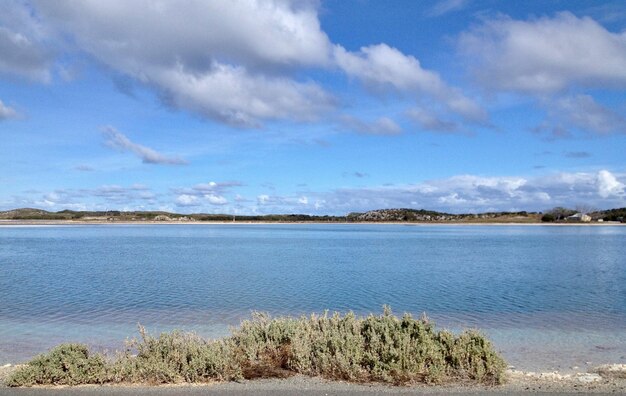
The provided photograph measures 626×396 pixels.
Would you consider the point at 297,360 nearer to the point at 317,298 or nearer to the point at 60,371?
the point at 60,371

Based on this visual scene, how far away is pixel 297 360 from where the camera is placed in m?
8.31

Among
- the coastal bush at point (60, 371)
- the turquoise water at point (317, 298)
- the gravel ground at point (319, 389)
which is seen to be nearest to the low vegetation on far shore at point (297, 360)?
the coastal bush at point (60, 371)

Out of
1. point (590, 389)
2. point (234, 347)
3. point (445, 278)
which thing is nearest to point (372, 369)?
point (234, 347)

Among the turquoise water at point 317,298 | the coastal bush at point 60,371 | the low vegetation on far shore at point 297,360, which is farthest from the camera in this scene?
the turquoise water at point 317,298

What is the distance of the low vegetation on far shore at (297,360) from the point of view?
25.5ft

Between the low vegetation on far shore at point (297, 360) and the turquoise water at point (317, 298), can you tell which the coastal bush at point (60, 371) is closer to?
the low vegetation on far shore at point (297, 360)

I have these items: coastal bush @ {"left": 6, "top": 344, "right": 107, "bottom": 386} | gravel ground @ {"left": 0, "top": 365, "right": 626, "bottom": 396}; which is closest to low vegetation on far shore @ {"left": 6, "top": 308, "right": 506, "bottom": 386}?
coastal bush @ {"left": 6, "top": 344, "right": 107, "bottom": 386}

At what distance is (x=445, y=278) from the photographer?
2872cm

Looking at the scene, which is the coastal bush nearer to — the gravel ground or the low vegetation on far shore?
the low vegetation on far shore

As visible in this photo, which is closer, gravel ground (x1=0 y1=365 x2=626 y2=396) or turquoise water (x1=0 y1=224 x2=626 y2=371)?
gravel ground (x1=0 y1=365 x2=626 y2=396)

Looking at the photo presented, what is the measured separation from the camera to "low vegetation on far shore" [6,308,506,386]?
7.77m

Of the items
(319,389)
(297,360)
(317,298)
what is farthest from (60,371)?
(317,298)

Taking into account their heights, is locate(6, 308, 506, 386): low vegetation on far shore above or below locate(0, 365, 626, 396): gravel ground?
above

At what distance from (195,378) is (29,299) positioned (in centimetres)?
1548
